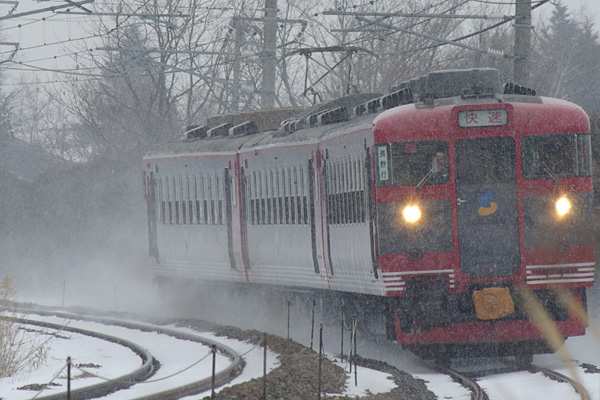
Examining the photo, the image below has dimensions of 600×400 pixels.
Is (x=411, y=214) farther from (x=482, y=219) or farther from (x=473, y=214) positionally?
(x=482, y=219)

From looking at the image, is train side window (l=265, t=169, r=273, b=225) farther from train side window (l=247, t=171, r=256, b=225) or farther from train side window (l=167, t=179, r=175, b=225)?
train side window (l=167, t=179, r=175, b=225)

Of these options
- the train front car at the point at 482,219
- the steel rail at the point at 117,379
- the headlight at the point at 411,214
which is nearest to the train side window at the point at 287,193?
the steel rail at the point at 117,379

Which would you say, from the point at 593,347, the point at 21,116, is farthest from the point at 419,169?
the point at 21,116

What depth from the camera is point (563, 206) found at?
12.6 meters

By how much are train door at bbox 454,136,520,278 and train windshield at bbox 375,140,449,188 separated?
7.3 inches

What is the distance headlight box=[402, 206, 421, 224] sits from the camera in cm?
1255

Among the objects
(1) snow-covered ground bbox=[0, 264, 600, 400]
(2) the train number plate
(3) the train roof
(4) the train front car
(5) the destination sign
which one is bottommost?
(1) snow-covered ground bbox=[0, 264, 600, 400]

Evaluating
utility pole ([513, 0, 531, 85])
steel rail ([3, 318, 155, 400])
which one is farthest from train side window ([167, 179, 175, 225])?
utility pole ([513, 0, 531, 85])

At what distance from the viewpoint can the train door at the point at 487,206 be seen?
1246 centimetres

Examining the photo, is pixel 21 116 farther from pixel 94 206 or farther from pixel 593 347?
pixel 593 347

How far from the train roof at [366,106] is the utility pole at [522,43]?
2362 mm

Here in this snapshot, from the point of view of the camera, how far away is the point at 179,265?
68.6 feet

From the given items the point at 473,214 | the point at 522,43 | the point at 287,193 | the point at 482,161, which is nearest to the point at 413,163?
the point at 482,161

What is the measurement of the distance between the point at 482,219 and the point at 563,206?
950mm
